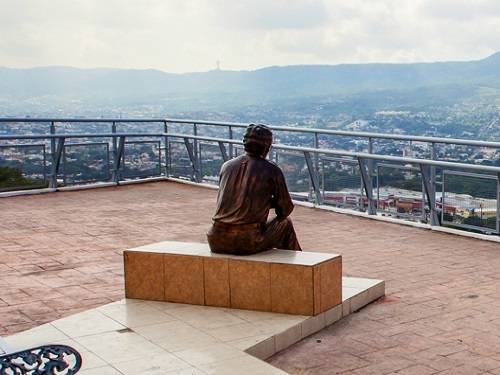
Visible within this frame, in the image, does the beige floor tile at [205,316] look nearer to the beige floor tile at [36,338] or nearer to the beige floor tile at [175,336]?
the beige floor tile at [175,336]

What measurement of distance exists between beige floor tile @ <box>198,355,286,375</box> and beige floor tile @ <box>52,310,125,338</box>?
1162 mm

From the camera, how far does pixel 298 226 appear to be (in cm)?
1098

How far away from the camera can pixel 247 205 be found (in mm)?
6410

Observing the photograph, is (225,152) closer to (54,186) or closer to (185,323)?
(54,186)

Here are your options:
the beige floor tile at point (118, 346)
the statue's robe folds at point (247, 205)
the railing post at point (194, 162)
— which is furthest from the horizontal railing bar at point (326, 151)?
the beige floor tile at point (118, 346)

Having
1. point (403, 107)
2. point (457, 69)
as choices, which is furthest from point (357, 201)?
point (457, 69)

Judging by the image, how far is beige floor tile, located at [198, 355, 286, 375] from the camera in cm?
498

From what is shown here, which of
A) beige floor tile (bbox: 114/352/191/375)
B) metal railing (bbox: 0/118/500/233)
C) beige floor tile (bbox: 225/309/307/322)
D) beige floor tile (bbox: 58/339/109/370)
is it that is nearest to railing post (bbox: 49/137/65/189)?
metal railing (bbox: 0/118/500/233)

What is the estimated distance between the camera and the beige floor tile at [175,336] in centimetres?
554

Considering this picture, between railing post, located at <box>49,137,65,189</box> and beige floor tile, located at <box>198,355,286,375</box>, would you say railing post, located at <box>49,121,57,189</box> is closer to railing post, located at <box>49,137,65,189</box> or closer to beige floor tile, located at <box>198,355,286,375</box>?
railing post, located at <box>49,137,65,189</box>

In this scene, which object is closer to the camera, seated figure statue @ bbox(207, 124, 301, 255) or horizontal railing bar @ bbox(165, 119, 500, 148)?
seated figure statue @ bbox(207, 124, 301, 255)

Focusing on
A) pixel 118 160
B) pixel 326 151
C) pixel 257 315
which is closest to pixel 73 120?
pixel 118 160

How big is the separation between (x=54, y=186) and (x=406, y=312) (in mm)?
10037

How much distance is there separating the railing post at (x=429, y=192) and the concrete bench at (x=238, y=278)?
4.54 meters
